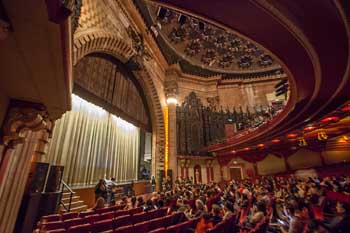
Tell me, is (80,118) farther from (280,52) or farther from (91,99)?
(280,52)

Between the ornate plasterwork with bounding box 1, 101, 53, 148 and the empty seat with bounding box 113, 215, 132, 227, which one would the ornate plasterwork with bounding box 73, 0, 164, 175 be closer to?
the ornate plasterwork with bounding box 1, 101, 53, 148

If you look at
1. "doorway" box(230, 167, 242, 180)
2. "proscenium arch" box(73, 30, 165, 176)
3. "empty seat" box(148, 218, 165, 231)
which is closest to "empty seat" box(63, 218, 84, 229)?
"empty seat" box(148, 218, 165, 231)

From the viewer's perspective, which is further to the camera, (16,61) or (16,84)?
(16,84)

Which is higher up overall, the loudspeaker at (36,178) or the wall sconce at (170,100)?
the wall sconce at (170,100)

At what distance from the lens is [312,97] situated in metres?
4.51

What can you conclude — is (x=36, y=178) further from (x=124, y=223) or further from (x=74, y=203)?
(x=74, y=203)

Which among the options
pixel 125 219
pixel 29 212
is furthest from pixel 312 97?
pixel 29 212

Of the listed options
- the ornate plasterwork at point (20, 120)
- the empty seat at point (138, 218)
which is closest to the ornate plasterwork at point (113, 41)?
the ornate plasterwork at point (20, 120)

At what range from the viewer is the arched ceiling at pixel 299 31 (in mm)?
2148

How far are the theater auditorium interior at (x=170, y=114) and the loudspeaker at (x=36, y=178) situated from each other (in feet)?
0.08

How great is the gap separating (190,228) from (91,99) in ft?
21.4

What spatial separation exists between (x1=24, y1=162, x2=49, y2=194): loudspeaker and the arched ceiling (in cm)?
464

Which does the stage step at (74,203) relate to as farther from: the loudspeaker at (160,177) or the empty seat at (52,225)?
the loudspeaker at (160,177)

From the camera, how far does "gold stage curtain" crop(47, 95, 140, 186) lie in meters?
7.47
